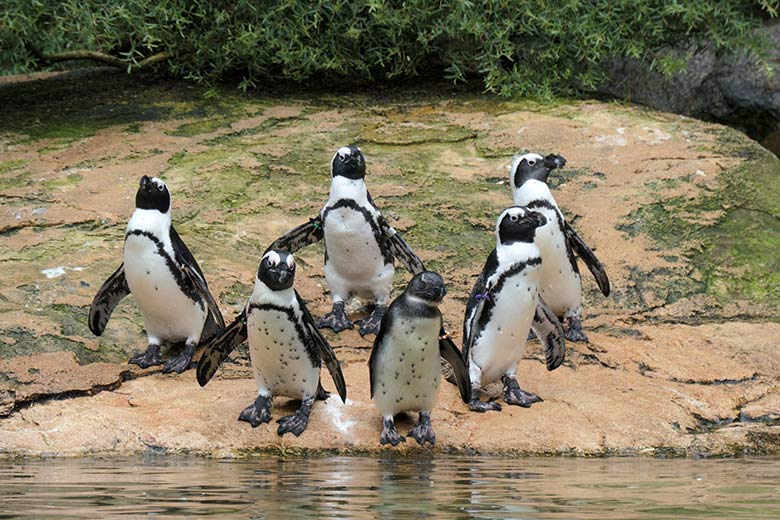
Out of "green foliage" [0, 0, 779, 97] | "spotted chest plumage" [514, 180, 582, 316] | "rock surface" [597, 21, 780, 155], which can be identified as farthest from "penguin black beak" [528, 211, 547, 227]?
"rock surface" [597, 21, 780, 155]

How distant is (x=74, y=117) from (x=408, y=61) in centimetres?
258

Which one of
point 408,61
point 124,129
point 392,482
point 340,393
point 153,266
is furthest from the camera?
point 408,61

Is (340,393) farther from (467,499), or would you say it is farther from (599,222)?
(599,222)

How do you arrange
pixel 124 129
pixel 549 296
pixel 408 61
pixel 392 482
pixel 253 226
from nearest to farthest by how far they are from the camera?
pixel 392 482 → pixel 549 296 → pixel 253 226 → pixel 124 129 → pixel 408 61

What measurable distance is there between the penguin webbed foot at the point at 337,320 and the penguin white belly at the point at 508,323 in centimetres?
90

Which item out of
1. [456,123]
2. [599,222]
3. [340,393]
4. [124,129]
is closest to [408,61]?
[456,123]

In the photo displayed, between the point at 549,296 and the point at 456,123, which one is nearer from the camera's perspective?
the point at 549,296

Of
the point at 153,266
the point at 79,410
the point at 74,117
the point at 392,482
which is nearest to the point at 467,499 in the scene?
the point at 392,482

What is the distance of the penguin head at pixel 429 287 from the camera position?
460cm

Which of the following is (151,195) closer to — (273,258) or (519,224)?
(273,258)

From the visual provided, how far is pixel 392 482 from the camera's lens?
3.83 meters

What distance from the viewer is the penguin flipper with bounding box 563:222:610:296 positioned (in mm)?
5820

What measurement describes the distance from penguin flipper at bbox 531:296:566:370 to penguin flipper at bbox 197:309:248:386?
1.29 m

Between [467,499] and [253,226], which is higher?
[467,499]
